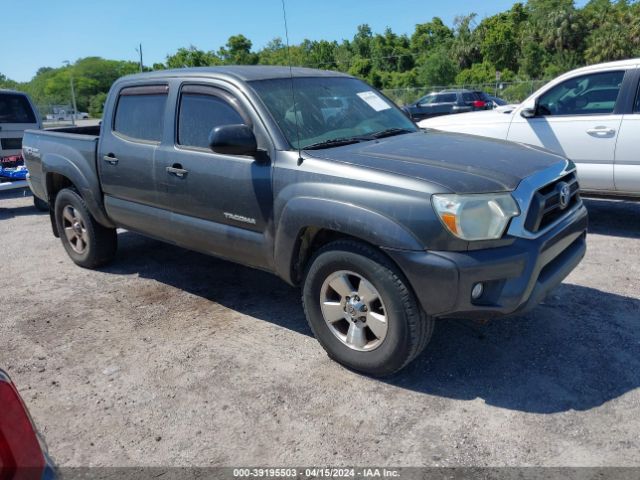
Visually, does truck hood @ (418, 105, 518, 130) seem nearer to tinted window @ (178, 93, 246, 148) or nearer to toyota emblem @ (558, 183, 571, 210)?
toyota emblem @ (558, 183, 571, 210)

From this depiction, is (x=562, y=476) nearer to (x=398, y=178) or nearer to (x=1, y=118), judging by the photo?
(x=398, y=178)

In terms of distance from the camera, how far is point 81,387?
3.57 metres

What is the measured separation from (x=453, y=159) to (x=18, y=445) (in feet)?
9.02

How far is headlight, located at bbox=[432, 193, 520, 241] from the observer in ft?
9.91

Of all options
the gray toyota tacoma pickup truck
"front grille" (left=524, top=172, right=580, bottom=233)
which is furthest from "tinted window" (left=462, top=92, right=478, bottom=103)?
"front grille" (left=524, top=172, right=580, bottom=233)

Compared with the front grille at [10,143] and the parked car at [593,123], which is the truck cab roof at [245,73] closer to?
the parked car at [593,123]

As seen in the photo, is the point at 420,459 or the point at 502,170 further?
the point at 502,170

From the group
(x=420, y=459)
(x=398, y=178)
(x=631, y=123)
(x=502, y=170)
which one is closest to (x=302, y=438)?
(x=420, y=459)

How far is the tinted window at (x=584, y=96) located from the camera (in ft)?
20.9

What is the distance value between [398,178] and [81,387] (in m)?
2.35

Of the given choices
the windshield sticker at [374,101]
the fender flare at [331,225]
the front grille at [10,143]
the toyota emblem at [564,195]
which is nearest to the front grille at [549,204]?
the toyota emblem at [564,195]

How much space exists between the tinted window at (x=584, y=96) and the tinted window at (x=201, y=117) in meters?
4.31

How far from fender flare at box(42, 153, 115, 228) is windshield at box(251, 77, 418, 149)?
213cm

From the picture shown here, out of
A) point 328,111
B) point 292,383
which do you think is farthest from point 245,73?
point 292,383
